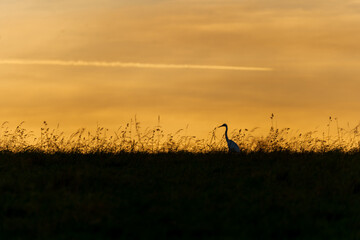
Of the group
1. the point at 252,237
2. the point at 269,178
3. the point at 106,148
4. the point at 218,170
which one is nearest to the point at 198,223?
the point at 252,237

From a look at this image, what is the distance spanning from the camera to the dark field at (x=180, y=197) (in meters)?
8.66

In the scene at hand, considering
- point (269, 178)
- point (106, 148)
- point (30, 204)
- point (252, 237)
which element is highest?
point (106, 148)

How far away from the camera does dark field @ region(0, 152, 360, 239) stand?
8.66 metres

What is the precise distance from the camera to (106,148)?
16.0 m

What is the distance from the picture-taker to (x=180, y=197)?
10438mm

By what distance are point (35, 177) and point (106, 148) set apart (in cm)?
397

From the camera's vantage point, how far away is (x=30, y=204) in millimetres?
9930

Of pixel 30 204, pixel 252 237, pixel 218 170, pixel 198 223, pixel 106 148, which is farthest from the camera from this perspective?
pixel 106 148

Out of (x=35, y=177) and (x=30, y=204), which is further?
(x=35, y=177)

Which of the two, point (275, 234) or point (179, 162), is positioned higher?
point (179, 162)

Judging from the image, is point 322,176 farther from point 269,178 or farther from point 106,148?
point 106,148

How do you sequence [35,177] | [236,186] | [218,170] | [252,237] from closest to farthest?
[252,237]
[236,186]
[35,177]
[218,170]

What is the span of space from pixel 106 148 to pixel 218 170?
4282 mm

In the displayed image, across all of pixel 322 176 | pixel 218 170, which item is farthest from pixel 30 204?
pixel 322 176
